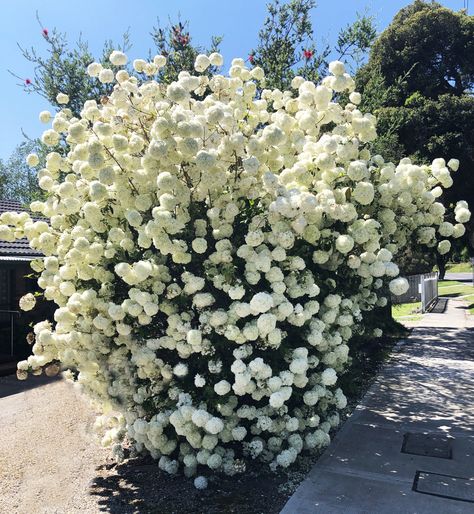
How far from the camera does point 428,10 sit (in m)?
16.0

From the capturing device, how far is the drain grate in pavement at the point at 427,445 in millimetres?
4805

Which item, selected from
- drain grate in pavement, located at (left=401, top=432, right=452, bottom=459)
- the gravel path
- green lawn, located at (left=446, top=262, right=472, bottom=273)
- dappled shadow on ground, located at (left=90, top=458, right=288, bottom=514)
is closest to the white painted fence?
drain grate in pavement, located at (left=401, top=432, right=452, bottom=459)

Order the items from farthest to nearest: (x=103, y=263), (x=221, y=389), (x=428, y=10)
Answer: (x=428, y=10) < (x=103, y=263) < (x=221, y=389)

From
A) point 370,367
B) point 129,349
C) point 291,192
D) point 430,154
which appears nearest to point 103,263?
point 129,349

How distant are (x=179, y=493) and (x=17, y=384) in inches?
193

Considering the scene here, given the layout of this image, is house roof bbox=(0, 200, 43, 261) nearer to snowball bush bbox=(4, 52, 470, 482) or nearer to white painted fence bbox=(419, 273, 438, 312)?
snowball bush bbox=(4, 52, 470, 482)

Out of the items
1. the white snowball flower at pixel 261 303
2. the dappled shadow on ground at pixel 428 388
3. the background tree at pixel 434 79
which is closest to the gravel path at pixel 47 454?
the white snowball flower at pixel 261 303

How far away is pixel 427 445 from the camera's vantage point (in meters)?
5.03

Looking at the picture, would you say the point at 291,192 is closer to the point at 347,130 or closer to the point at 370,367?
the point at 347,130

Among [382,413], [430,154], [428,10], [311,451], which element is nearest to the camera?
[311,451]

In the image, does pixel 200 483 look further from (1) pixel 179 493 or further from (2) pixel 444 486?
(2) pixel 444 486

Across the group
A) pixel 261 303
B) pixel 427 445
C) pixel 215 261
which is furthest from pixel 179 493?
pixel 427 445

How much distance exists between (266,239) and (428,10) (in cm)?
1519

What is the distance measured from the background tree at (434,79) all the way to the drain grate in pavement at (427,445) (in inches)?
396
